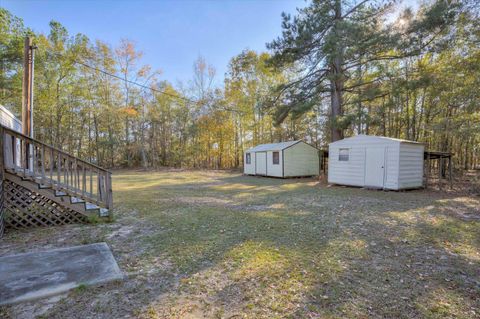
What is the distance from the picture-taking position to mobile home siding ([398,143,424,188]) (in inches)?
334

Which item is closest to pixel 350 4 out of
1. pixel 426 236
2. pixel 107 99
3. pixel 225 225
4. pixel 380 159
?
pixel 380 159

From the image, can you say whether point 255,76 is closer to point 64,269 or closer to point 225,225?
point 225,225

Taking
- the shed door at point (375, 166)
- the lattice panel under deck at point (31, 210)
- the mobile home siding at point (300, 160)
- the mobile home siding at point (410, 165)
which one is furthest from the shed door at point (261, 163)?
the lattice panel under deck at point (31, 210)

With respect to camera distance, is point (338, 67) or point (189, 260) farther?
point (338, 67)

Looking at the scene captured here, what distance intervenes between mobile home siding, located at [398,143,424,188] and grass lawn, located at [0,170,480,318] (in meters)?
3.13

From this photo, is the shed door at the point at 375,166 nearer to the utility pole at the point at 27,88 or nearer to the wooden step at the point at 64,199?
the wooden step at the point at 64,199

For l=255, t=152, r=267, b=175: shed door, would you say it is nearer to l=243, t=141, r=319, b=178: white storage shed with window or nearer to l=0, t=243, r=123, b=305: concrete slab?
l=243, t=141, r=319, b=178: white storage shed with window

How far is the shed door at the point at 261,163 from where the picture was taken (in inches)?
597

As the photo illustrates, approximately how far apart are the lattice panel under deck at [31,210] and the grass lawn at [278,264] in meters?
0.35

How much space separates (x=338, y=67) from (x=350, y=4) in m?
2.79

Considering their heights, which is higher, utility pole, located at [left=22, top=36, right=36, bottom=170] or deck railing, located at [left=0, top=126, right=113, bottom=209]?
utility pole, located at [left=22, top=36, right=36, bottom=170]


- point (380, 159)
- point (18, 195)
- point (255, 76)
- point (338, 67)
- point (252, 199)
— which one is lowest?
point (252, 199)

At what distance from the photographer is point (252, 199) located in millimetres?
7215

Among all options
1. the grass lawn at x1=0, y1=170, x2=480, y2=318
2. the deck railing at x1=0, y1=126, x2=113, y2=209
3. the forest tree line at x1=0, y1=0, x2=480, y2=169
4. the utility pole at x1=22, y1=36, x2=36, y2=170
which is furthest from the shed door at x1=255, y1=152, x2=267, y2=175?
the utility pole at x1=22, y1=36, x2=36, y2=170
